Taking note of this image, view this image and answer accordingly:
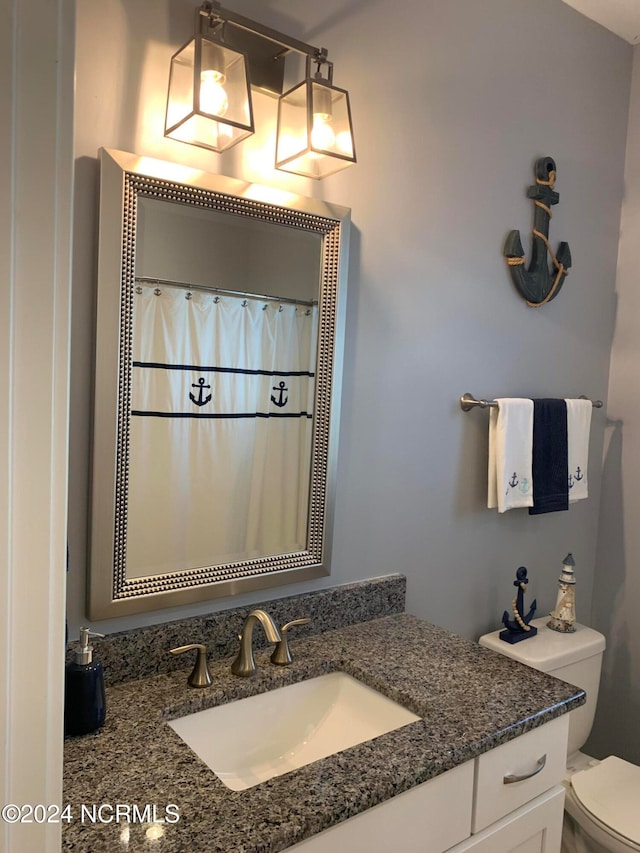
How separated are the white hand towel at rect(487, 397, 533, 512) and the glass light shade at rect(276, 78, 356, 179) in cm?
84

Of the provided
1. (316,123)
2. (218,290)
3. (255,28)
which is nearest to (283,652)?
(218,290)

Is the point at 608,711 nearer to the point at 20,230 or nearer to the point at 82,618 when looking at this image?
the point at 82,618

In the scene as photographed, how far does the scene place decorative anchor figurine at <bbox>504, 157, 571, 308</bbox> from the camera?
76.0 inches

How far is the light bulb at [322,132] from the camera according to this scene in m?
→ 1.36

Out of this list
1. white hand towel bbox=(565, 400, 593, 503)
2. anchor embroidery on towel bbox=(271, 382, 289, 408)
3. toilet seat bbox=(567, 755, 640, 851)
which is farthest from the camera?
white hand towel bbox=(565, 400, 593, 503)

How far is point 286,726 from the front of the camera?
4.42 ft

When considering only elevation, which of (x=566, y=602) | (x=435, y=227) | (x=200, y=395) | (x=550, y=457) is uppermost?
(x=435, y=227)

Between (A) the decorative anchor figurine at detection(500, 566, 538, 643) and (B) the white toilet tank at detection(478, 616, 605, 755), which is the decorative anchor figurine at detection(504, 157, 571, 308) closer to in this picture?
(A) the decorative anchor figurine at detection(500, 566, 538, 643)

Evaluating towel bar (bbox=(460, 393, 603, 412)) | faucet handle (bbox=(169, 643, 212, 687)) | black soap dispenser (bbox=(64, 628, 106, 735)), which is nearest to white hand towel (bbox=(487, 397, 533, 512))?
towel bar (bbox=(460, 393, 603, 412))

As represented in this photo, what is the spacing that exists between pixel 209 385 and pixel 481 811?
94cm

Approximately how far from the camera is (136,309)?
4.08ft

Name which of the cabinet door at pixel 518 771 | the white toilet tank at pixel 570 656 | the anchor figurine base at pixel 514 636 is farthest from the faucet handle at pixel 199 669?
the anchor figurine base at pixel 514 636

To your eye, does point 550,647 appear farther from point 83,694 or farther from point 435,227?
A: point 83,694

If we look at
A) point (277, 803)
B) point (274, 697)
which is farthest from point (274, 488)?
point (277, 803)
